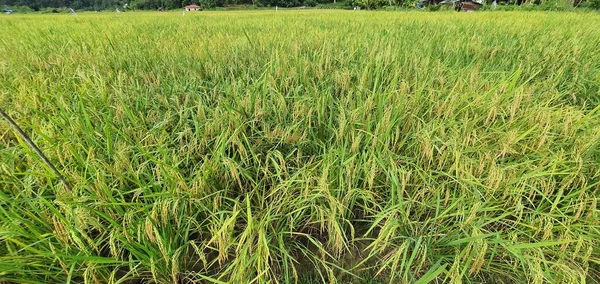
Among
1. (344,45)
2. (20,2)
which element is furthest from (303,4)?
(344,45)

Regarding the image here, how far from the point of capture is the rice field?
812 millimetres

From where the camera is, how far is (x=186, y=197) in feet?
3.06

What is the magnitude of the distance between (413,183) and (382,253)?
0.97ft

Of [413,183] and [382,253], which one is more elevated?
[413,183]

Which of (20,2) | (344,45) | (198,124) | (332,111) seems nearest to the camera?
(198,124)

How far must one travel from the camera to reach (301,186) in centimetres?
98

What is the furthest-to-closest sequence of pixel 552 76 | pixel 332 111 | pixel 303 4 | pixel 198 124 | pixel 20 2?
pixel 303 4
pixel 20 2
pixel 552 76
pixel 332 111
pixel 198 124

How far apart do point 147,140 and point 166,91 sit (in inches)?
17.6

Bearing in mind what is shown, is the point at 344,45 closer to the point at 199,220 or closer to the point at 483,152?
the point at 483,152

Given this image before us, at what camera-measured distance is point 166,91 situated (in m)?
1.49

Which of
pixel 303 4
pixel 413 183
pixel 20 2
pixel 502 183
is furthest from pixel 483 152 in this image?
pixel 20 2

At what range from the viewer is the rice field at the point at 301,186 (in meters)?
0.81

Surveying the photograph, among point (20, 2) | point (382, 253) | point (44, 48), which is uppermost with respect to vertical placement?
point (20, 2)

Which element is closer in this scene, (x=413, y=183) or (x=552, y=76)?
(x=413, y=183)
